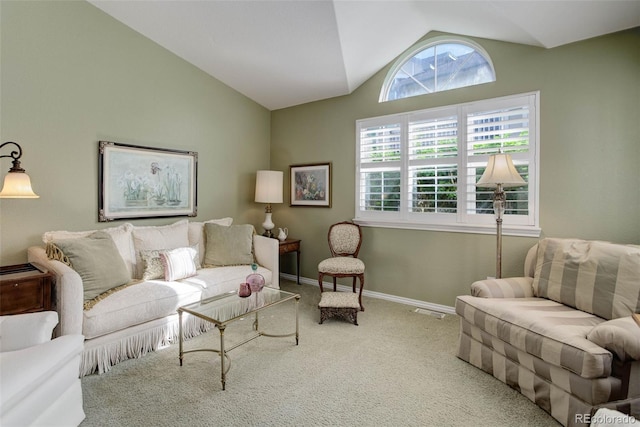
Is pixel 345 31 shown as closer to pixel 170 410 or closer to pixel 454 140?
pixel 454 140

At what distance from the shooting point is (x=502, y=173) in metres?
2.72

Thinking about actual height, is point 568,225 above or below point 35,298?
above

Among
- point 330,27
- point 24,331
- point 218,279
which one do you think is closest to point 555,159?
point 330,27

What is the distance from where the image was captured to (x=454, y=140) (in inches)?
133

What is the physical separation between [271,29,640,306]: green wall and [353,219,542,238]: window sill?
6 cm

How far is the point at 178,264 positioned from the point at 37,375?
1.60 meters

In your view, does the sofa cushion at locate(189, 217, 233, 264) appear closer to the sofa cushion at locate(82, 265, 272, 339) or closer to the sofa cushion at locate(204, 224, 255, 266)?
the sofa cushion at locate(204, 224, 255, 266)

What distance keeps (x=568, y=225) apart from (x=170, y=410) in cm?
344

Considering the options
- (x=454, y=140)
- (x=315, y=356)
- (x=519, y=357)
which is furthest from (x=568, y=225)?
(x=315, y=356)

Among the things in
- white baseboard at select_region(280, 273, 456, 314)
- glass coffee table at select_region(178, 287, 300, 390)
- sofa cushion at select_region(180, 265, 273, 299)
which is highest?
sofa cushion at select_region(180, 265, 273, 299)

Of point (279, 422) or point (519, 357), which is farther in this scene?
point (519, 357)

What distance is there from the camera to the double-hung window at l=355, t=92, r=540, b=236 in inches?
118

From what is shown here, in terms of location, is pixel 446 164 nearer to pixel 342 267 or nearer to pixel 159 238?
pixel 342 267

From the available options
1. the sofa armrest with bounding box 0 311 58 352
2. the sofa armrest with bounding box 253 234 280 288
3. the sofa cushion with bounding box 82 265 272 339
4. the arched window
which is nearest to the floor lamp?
the arched window
